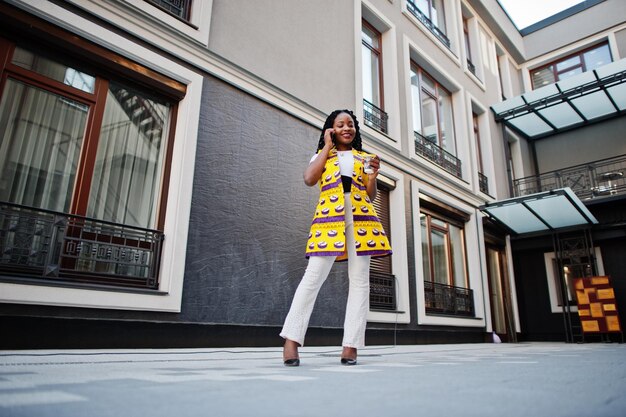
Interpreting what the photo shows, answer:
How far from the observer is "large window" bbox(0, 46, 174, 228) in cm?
325

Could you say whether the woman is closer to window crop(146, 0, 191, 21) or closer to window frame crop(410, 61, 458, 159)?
window crop(146, 0, 191, 21)

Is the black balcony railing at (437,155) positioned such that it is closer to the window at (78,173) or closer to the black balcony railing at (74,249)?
the window at (78,173)

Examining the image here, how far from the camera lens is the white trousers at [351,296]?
2.11m

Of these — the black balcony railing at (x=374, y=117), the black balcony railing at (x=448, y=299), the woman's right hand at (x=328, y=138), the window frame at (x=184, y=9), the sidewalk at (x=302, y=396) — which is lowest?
the sidewalk at (x=302, y=396)

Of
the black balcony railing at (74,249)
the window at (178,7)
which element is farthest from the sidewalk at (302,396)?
the window at (178,7)

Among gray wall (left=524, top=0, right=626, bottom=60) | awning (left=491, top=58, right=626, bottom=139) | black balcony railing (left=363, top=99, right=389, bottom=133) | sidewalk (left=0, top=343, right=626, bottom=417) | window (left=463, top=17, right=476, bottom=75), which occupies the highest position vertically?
gray wall (left=524, top=0, right=626, bottom=60)

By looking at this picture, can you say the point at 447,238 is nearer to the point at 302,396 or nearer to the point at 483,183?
the point at 483,183

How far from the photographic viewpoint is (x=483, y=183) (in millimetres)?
9578

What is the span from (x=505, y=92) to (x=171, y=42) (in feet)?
34.0

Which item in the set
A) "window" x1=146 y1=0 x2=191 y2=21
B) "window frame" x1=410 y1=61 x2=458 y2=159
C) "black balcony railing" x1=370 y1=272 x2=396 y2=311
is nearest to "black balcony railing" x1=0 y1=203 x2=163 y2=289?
"window" x1=146 y1=0 x2=191 y2=21

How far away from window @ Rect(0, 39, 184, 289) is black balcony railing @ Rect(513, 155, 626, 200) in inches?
360

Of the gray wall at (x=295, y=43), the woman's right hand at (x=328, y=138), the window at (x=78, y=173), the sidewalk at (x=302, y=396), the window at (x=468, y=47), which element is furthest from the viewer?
the window at (x=468, y=47)

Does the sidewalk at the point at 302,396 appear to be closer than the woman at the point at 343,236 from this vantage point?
Yes

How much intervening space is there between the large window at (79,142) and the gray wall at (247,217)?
1.55 feet
